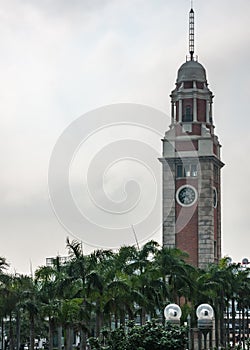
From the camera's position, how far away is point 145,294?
7150 cm

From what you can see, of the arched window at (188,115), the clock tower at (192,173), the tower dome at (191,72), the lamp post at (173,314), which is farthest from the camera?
the tower dome at (191,72)

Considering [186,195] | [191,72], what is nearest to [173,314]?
[186,195]

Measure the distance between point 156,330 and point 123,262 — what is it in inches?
1170

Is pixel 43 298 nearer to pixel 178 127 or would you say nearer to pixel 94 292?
pixel 94 292

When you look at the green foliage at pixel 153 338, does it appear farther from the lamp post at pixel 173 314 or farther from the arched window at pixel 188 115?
the arched window at pixel 188 115

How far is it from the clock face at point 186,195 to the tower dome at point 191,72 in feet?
39.2

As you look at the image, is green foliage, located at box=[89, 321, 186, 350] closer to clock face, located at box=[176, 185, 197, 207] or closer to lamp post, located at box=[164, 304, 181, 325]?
lamp post, located at box=[164, 304, 181, 325]

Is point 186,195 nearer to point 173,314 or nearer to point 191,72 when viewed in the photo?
point 191,72

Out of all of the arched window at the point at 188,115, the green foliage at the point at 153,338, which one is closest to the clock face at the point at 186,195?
the arched window at the point at 188,115

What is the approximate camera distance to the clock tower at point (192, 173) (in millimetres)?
99438

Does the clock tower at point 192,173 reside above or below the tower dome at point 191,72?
below

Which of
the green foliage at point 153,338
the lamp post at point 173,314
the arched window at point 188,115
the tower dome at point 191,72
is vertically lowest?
the green foliage at point 153,338

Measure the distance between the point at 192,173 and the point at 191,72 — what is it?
11256mm

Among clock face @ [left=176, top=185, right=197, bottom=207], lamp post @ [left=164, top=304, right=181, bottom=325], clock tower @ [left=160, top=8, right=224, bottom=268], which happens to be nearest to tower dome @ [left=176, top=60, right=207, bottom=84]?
clock tower @ [left=160, top=8, right=224, bottom=268]
